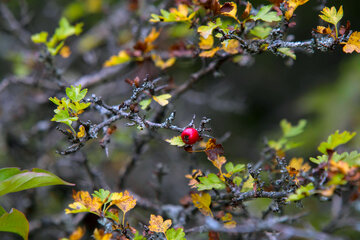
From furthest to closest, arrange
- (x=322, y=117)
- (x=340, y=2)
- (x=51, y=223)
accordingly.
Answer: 1. (x=322, y=117)
2. (x=340, y=2)
3. (x=51, y=223)

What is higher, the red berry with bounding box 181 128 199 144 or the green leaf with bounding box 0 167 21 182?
the red berry with bounding box 181 128 199 144

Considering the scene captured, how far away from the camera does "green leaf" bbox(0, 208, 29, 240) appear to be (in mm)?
1060

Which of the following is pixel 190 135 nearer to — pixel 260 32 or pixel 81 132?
pixel 81 132

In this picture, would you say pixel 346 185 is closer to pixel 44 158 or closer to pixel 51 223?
pixel 51 223

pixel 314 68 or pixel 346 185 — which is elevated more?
pixel 314 68

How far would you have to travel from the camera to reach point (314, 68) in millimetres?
3760

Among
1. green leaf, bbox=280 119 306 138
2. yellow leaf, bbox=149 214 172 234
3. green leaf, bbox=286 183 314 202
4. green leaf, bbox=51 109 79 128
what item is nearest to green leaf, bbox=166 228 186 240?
yellow leaf, bbox=149 214 172 234

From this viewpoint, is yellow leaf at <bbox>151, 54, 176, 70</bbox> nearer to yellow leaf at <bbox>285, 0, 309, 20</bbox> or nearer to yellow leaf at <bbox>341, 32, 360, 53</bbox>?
yellow leaf at <bbox>285, 0, 309, 20</bbox>

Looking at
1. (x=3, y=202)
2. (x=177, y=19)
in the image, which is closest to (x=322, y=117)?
(x=177, y=19)

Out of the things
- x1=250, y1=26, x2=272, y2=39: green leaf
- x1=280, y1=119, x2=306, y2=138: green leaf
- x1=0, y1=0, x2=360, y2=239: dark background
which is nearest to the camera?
x1=250, y1=26, x2=272, y2=39: green leaf

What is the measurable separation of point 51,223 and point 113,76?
3.10 feet

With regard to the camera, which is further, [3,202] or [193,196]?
[3,202]

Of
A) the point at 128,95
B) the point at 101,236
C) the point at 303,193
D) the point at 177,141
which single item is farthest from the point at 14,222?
the point at 128,95

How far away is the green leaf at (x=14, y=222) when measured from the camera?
106 cm
